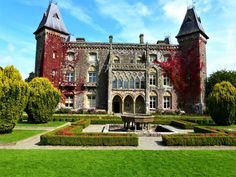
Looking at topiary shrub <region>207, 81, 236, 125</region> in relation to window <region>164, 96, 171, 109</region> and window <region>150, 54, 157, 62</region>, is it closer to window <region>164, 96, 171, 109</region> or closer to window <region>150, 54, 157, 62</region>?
window <region>164, 96, 171, 109</region>

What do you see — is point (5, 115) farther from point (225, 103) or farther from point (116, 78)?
point (116, 78)

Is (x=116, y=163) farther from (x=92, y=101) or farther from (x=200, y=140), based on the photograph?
(x=92, y=101)

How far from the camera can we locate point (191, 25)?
121ft

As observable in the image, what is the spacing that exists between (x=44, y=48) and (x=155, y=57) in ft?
60.9

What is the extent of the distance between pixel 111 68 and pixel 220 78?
17.4 meters

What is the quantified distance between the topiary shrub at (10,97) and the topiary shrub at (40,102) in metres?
6.39

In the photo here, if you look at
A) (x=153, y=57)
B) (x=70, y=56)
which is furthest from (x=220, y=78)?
(x=70, y=56)

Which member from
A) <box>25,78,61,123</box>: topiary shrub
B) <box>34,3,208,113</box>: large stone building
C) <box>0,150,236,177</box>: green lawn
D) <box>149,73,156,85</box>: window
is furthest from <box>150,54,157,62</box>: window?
<box>0,150,236,177</box>: green lawn

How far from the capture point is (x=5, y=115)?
14070 millimetres

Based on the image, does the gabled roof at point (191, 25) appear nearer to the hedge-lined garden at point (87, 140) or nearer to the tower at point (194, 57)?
the tower at point (194, 57)

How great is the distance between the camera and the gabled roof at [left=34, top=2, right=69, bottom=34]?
35.3 m

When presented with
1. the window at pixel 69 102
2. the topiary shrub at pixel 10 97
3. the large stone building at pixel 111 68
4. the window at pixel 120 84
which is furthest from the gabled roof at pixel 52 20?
the topiary shrub at pixel 10 97

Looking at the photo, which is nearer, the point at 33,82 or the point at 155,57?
the point at 33,82

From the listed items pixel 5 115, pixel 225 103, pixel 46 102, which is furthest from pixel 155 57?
pixel 5 115
